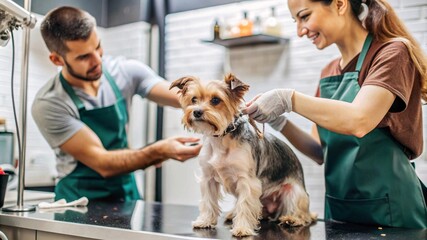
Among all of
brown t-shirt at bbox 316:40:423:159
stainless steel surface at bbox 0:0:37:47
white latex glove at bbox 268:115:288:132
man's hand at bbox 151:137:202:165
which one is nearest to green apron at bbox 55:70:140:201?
man's hand at bbox 151:137:202:165

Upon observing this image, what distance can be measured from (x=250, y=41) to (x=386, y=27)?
1438mm

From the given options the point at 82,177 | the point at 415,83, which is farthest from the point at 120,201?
the point at 415,83

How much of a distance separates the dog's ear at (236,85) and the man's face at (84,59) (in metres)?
1.08

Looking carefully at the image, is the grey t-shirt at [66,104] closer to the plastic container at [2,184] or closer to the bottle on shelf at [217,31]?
the plastic container at [2,184]

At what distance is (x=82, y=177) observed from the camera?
2318 millimetres

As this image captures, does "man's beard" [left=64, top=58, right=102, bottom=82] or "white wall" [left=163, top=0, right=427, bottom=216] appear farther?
"white wall" [left=163, top=0, right=427, bottom=216]

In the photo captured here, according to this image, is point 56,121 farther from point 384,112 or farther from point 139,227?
point 384,112

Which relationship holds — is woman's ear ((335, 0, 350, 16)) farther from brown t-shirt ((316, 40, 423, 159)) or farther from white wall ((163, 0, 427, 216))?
white wall ((163, 0, 427, 216))

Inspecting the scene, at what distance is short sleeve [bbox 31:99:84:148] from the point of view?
2256mm

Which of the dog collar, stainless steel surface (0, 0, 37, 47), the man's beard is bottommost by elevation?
the dog collar

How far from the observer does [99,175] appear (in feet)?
7.59

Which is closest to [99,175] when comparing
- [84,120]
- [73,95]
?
[84,120]

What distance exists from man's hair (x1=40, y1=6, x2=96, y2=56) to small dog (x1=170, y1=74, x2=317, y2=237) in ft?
3.17

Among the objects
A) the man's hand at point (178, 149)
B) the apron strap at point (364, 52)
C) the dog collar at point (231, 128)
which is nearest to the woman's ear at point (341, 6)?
the apron strap at point (364, 52)
